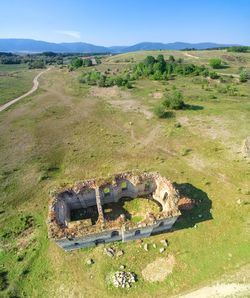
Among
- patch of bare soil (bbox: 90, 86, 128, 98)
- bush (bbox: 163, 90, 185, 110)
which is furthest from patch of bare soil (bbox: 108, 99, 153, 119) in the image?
patch of bare soil (bbox: 90, 86, 128, 98)

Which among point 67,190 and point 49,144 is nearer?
point 67,190

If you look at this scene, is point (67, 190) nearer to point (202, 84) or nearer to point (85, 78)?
point (202, 84)

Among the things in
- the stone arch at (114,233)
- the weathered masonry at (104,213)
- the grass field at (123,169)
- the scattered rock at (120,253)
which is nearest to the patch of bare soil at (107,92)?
the grass field at (123,169)

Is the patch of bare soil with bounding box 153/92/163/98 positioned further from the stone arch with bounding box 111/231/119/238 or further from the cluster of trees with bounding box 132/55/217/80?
the stone arch with bounding box 111/231/119/238

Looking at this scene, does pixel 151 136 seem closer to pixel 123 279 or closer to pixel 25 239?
pixel 25 239

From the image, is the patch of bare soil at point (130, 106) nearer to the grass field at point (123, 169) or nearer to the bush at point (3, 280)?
the grass field at point (123, 169)

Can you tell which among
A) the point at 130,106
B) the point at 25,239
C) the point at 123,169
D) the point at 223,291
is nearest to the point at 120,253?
the point at 223,291

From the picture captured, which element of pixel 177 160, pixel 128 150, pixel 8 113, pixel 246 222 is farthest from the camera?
pixel 8 113

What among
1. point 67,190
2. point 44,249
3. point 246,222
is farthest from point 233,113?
point 44,249
